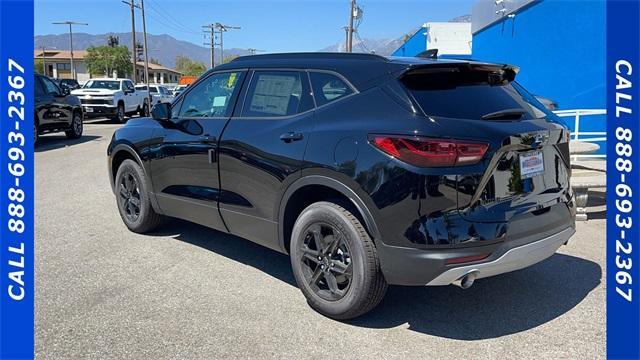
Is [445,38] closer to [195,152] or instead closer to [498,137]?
[195,152]

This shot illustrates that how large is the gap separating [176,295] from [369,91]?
2.16 metres

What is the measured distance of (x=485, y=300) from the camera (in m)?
3.93

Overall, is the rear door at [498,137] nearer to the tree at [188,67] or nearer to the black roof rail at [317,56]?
the black roof rail at [317,56]

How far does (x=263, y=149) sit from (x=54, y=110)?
12.1 m

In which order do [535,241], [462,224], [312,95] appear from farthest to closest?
[312,95]
[535,241]
[462,224]

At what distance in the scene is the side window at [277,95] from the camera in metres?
3.83

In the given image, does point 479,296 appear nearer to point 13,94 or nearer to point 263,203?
point 263,203

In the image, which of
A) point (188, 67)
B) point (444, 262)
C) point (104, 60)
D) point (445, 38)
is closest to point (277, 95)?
point (444, 262)

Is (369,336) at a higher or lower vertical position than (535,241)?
lower

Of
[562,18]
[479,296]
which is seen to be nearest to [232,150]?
[479,296]

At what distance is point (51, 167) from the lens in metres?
10.1

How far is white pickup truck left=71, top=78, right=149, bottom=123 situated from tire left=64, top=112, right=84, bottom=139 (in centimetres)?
560

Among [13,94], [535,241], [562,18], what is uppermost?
[562,18]

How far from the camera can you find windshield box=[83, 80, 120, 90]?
23.2m
